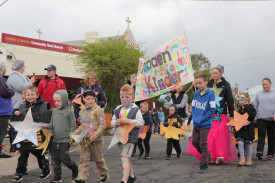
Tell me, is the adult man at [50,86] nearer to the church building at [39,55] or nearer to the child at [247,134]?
the child at [247,134]

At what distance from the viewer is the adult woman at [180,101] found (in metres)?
9.28

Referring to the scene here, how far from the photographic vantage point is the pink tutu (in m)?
7.43

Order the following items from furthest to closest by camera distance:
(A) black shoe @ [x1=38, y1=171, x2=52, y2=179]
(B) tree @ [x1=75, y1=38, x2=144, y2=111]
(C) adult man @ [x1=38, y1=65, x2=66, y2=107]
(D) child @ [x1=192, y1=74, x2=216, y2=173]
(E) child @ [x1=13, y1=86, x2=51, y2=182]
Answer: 1. (B) tree @ [x1=75, y1=38, x2=144, y2=111]
2. (C) adult man @ [x1=38, y1=65, x2=66, y2=107]
3. (D) child @ [x1=192, y1=74, x2=216, y2=173]
4. (A) black shoe @ [x1=38, y1=171, x2=52, y2=179]
5. (E) child @ [x1=13, y1=86, x2=51, y2=182]

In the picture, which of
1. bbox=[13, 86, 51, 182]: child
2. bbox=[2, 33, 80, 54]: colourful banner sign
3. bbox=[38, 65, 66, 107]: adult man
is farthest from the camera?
bbox=[2, 33, 80, 54]: colourful banner sign

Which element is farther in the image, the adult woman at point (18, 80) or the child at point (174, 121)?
the child at point (174, 121)

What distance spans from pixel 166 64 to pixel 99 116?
466 cm

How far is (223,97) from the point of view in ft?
24.5

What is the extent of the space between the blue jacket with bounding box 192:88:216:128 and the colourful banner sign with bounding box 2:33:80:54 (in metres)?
17.9

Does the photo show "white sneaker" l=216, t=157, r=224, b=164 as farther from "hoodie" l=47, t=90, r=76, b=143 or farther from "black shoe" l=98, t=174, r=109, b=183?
"hoodie" l=47, t=90, r=76, b=143

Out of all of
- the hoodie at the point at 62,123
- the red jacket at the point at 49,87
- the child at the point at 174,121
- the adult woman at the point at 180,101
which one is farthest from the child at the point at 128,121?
the adult woman at the point at 180,101

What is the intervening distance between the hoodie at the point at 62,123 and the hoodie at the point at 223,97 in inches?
136

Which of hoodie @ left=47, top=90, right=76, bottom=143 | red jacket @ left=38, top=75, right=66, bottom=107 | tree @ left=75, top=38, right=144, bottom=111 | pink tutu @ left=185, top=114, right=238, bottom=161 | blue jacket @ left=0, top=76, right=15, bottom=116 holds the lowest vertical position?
pink tutu @ left=185, top=114, right=238, bottom=161

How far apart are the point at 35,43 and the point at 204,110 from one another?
19664mm

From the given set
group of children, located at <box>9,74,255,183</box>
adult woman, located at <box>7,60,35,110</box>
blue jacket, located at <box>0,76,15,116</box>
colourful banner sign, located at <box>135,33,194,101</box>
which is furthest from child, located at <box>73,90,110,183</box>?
colourful banner sign, located at <box>135,33,194,101</box>
